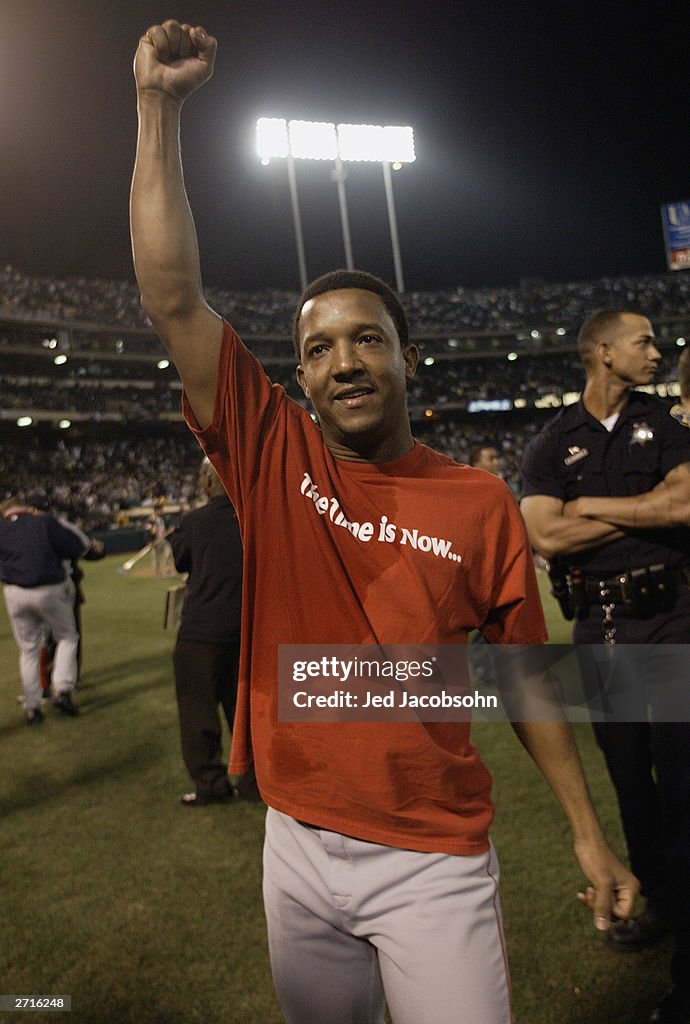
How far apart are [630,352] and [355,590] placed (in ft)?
7.13

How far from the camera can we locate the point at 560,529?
126 inches

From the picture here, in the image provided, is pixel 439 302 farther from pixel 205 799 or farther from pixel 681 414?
pixel 681 414

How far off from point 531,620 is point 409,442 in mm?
529

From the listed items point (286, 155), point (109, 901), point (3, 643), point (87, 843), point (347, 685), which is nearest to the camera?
point (347, 685)

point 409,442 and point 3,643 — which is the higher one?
point 409,442

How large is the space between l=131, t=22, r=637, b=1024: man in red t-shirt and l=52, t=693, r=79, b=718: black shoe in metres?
6.29

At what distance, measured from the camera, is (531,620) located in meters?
1.77

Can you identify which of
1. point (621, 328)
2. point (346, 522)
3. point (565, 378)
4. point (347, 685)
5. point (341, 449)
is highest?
point (565, 378)

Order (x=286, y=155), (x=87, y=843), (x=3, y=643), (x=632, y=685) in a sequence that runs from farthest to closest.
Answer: (x=286, y=155) < (x=3, y=643) < (x=87, y=843) < (x=632, y=685)

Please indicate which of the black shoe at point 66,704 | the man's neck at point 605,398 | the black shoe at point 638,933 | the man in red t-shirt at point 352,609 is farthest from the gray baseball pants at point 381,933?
the black shoe at point 66,704

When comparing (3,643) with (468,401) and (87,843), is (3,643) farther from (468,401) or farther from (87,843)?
(468,401)

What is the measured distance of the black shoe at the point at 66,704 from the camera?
7402mm

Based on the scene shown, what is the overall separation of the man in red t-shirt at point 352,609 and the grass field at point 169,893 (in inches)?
65.5

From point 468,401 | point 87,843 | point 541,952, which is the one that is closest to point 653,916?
point 541,952
